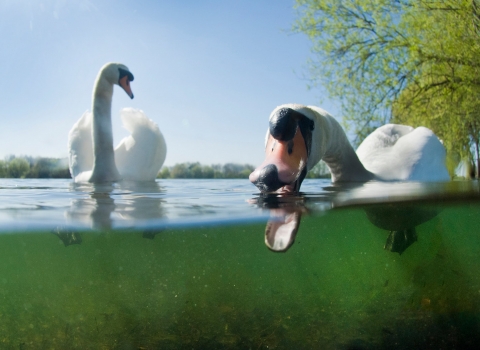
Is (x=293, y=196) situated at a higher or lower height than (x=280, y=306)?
higher

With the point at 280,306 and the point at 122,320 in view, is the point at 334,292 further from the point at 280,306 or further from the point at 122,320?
the point at 122,320

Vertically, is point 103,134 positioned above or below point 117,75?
below

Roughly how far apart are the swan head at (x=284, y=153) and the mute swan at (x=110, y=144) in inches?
188

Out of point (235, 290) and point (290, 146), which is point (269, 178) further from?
point (235, 290)

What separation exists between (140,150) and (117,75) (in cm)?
213

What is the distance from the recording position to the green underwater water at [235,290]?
12.8 ft

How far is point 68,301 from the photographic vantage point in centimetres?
433

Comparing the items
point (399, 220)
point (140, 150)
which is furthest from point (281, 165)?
point (140, 150)

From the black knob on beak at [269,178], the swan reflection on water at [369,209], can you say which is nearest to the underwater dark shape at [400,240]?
the swan reflection on water at [369,209]

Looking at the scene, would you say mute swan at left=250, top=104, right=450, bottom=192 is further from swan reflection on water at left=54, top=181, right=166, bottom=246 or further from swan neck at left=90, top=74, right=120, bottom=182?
swan neck at left=90, top=74, right=120, bottom=182

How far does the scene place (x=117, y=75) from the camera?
9500mm

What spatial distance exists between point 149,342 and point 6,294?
1.65m

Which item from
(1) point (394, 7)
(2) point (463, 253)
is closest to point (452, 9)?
(1) point (394, 7)

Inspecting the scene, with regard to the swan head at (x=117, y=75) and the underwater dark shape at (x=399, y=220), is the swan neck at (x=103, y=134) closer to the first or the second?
the swan head at (x=117, y=75)
